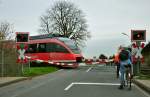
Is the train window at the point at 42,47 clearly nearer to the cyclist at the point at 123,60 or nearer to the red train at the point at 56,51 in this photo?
the red train at the point at 56,51

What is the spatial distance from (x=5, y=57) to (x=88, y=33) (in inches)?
2394

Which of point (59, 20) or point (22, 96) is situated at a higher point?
point (59, 20)

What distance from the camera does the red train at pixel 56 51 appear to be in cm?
4172

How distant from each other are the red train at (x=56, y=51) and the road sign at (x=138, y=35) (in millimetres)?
14779

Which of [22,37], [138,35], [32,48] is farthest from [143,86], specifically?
[32,48]

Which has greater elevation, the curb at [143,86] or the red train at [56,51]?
the red train at [56,51]

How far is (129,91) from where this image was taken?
18.0 metres

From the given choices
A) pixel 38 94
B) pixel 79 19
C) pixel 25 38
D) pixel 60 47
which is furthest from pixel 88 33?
pixel 38 94

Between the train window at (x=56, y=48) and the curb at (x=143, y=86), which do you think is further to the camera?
the train window at (x=56, y=48)

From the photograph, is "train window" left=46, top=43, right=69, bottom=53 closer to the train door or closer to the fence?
the train door

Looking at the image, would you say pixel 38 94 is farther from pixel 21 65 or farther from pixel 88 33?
pixel 88 33

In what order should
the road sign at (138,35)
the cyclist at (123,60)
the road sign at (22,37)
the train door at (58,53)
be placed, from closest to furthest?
the cyclist at (123,60), the road sign at (138,35), the road sign at (22,37), the train door at (58,53)

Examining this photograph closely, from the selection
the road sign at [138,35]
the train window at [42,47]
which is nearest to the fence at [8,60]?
the road sign at [138,35]

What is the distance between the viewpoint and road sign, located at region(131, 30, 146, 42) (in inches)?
1064
